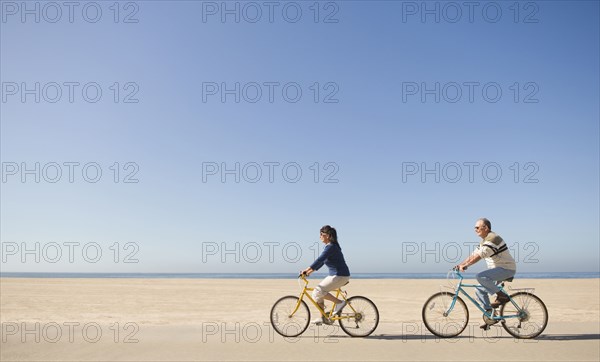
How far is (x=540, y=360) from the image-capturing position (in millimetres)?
6891

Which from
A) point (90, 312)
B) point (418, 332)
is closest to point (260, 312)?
point (90, 312)

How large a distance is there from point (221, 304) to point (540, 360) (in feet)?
38.7

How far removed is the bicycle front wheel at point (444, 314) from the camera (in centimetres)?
878

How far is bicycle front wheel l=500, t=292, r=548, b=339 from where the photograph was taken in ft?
28.5

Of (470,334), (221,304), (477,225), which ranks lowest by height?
(221,304)

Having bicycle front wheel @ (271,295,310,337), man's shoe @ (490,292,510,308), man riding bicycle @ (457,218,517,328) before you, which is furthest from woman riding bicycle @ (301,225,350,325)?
man's shoe @ (490,292,510,308)

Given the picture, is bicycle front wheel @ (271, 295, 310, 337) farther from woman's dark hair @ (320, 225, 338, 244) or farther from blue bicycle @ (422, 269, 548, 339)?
blue bicycle @ (422, 269, 548, 339)

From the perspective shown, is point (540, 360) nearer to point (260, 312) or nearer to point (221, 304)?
point (260, 312)

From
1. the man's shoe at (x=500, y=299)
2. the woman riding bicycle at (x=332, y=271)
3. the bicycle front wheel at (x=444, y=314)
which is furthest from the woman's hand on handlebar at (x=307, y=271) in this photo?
the man's shoe at (x=500, y=299)

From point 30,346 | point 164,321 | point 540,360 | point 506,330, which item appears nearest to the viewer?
point 540,360

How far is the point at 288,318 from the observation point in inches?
360

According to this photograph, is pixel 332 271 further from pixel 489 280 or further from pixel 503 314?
pixel 503 314

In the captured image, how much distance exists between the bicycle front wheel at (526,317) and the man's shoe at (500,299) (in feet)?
0.30

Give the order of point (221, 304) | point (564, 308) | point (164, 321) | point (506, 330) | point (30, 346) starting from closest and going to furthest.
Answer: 1. point (30, 346)
2. point (506, 330)
3. point (164, 321)
4. point (564, 308)
5. point (221, 304)
